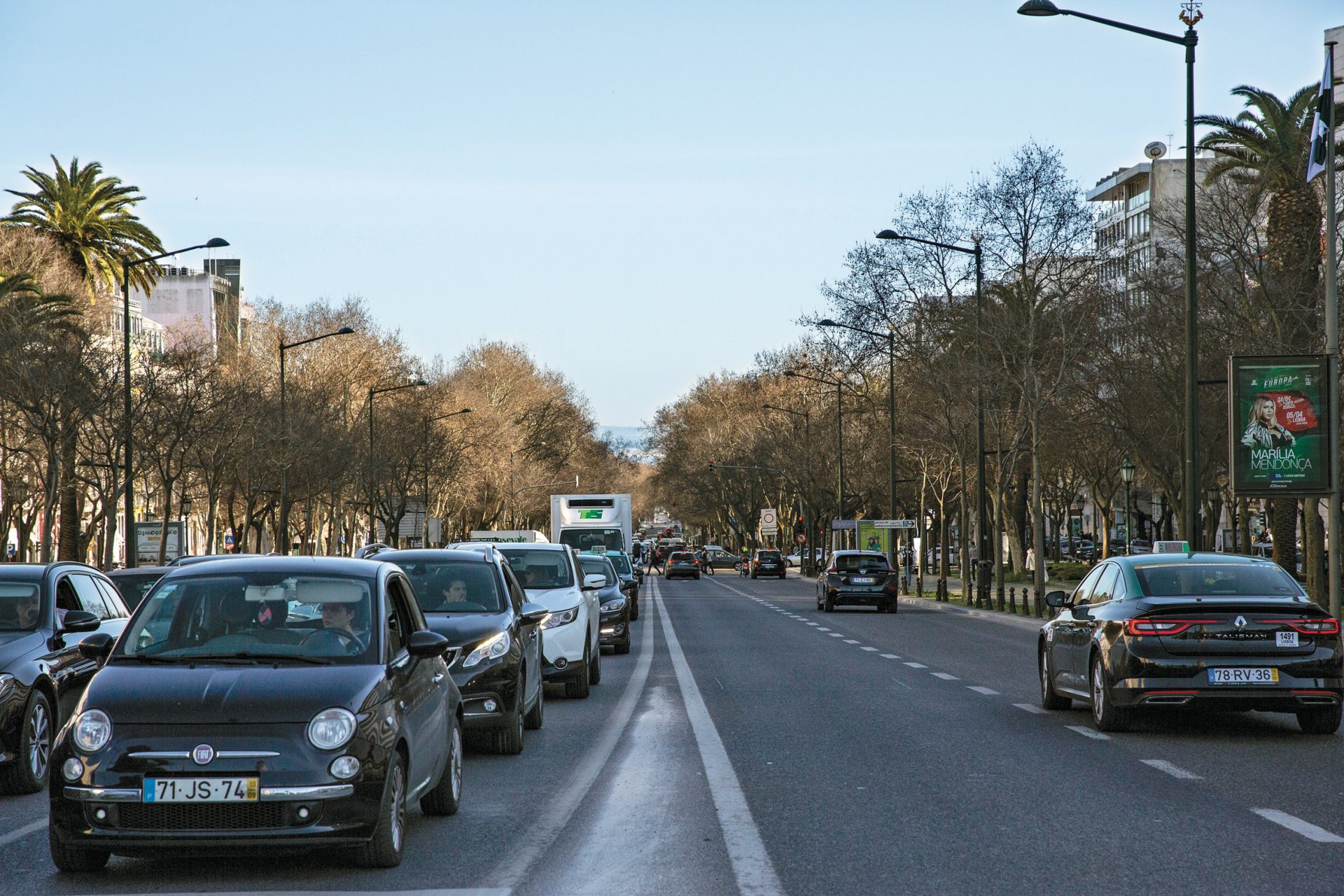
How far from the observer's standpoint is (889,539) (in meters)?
62.9

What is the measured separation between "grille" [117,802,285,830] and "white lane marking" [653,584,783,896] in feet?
6.98

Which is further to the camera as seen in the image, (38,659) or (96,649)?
(38,659)

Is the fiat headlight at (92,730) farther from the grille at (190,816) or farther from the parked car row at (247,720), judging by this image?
the grille at (190,816)

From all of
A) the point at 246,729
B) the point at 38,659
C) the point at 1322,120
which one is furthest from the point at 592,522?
the point at 246,729

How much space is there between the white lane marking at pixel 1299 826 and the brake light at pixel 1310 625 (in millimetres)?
3796

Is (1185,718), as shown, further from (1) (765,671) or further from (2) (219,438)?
(2) (219,438)

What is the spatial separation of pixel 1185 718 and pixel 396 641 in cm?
861

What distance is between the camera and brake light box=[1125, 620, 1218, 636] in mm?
13039

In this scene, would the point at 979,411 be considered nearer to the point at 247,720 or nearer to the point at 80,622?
the point at 80,622

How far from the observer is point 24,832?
9.23 meters

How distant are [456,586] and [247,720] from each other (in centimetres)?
630

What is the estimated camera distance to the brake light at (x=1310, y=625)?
12961 millimetres

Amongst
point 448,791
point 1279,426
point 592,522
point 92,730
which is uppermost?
point 1279,426

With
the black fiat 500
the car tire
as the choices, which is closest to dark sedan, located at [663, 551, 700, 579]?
the black fiat 500
